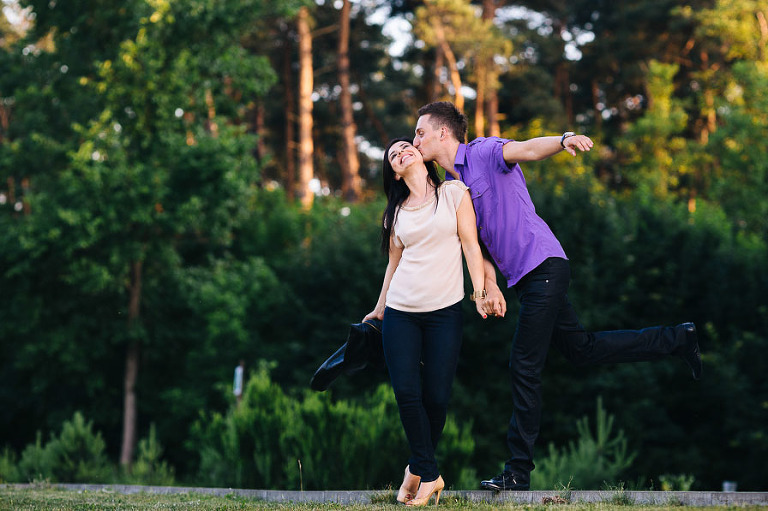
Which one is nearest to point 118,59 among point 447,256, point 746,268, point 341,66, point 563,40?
point 341,66

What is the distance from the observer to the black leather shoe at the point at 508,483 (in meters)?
4.98

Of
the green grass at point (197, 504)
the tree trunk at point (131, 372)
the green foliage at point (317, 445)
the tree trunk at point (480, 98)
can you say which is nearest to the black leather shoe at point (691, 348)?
the green grass at point (197, 504)

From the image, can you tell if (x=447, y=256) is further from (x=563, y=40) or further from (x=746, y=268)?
(x=563, y=40)

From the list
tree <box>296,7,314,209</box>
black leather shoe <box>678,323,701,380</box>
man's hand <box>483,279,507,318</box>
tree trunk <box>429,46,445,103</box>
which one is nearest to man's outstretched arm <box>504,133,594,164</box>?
man's hand <box>483,279,507,318</box>

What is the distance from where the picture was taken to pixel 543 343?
5000 mm

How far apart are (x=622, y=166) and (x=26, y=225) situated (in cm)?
2345

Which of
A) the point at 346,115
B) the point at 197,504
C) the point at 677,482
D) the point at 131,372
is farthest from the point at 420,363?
the point at 346,115

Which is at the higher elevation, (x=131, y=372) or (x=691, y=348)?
(x=691, y=348)

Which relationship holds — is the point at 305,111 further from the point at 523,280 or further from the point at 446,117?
the point at 523,280

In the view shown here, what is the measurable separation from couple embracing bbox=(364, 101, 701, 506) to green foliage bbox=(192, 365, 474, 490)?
4.80 metres

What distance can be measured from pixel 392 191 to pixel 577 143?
44.5 inches

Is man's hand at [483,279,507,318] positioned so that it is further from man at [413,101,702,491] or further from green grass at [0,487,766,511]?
green grass at [0,487,766,511]

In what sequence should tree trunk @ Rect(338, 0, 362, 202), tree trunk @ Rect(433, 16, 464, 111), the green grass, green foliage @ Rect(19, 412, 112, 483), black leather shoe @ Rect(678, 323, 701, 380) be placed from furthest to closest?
1. tree trunk @ Rect(433, 16, 464, 111)
2. tree trunk @ Rect(338, 0, 362, 202)
3. green foliage @ Rect(19, 412, 112, 483)
4. black leather shoe @ Rect(678, 323, 701, 380)
5. the green grass

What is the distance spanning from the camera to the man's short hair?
5.21 metres
